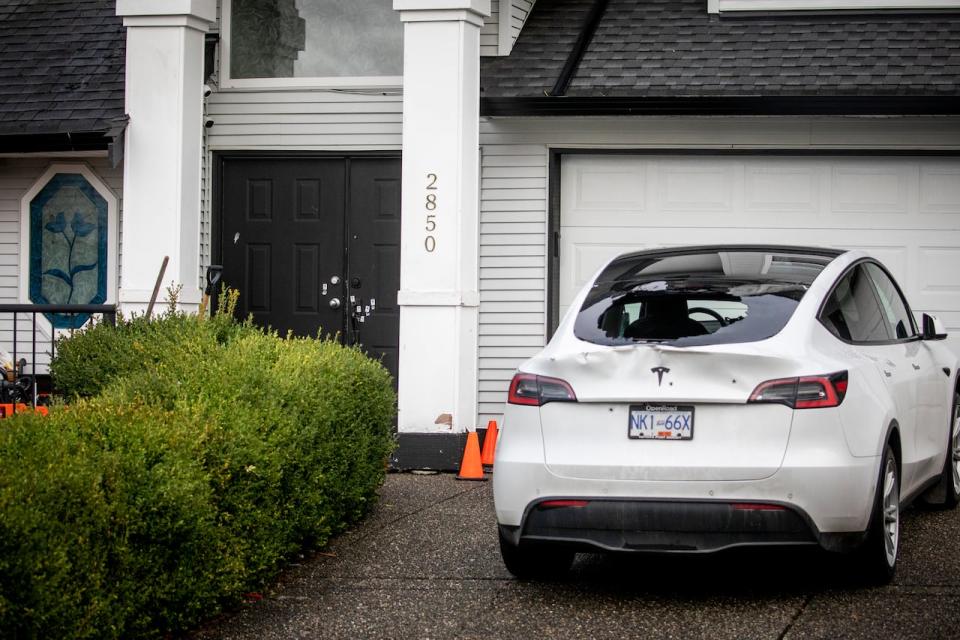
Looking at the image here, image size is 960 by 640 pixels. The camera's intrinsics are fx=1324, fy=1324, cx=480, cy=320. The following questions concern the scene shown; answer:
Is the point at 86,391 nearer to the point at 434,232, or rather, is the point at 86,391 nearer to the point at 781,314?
the point at 434,232

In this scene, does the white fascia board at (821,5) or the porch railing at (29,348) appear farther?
the white fascia board at (821,5)

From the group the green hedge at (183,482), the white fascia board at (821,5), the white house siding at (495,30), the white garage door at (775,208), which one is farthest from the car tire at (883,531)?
the white fascia board at (821,5)

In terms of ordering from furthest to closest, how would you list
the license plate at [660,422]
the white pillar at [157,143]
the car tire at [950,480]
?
the white pillar at [157,143] → the car tire at [950,480] → the license plate at [660,422]

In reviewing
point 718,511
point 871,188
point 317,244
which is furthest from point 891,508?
point 317,244

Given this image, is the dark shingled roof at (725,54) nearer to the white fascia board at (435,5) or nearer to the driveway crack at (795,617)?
the white fascia board at (435,5)

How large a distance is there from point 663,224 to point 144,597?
26.5 ft

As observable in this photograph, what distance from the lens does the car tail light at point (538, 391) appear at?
6.00 meters

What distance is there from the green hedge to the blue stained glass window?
5.22 meters

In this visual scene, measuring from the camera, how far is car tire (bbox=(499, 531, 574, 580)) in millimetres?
6328

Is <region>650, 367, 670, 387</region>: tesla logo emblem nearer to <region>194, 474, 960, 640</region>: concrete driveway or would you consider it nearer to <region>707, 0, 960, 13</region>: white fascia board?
<region>194, 474, 960, 640</region>: concrete driveway

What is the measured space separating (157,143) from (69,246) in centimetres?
234

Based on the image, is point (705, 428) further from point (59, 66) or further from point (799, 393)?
point (59, 66)

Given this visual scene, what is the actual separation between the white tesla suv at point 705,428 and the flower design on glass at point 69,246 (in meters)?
8.24

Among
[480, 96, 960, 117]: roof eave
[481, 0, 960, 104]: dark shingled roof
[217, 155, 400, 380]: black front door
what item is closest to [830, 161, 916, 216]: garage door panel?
[480, 96, 960, 117]: roof eave
